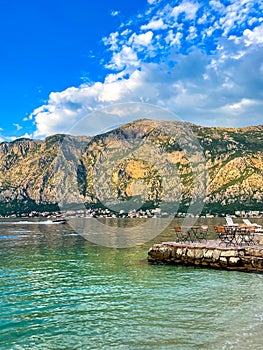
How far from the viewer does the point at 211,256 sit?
2803 centimetres

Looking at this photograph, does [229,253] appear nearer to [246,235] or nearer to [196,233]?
[246,235]

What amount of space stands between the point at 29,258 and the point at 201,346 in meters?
29.2

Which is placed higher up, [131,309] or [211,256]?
[211,256]

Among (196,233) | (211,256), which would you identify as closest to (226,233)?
(211,256)

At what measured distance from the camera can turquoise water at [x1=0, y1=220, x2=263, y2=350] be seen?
12.5 meters

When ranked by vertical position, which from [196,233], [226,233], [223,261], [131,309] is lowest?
[196,233]

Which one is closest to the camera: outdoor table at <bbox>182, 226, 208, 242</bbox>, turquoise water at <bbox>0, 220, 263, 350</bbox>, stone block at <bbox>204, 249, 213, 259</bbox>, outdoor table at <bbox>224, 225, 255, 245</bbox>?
turquoise water at <bbox>0, 220, 263, 350</bbox>

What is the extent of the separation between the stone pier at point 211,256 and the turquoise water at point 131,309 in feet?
3.59

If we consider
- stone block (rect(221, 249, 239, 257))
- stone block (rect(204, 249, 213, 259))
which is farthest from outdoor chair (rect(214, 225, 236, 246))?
stone block (rect(221, 249, 239, 257))

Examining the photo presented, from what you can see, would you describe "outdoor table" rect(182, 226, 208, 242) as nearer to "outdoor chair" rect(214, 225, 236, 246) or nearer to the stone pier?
"outdoor chair" rect(214, 225, 236, 246)

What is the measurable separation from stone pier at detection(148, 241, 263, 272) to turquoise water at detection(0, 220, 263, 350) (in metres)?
1.09

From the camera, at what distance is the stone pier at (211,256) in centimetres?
2627

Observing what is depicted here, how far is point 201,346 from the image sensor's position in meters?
11.7

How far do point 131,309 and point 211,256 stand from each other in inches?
511
